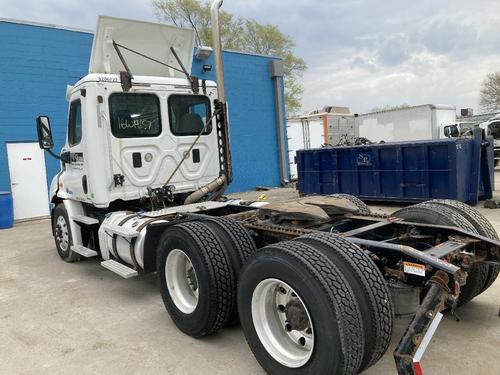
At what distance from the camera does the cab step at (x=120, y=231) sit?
16.8ft

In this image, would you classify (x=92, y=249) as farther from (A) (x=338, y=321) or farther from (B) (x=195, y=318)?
(A) (x=338, y=321)

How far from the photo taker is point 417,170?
443 inches

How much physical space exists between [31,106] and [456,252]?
13.0 m

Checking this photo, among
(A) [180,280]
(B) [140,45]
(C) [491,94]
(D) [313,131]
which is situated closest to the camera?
(A) [180,280]

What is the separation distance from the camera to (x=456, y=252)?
3305mm

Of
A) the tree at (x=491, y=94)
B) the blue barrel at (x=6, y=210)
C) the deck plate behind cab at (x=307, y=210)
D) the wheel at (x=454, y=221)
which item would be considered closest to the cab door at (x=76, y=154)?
the deck plate behind cab at (x=307, y=210)

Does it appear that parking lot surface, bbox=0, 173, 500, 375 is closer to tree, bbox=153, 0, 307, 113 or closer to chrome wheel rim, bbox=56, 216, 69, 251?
chrome wheel rim, bbox=56, 216, 69, 251

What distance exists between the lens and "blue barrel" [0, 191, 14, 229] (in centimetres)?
1171

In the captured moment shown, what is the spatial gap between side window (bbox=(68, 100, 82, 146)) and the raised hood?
562 mm

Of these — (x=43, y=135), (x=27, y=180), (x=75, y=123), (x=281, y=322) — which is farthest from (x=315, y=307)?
(x=27, y=180)

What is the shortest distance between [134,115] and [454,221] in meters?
4.24

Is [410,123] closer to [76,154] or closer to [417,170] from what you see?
[417,170]

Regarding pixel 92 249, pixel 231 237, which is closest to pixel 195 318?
pixel 231 237

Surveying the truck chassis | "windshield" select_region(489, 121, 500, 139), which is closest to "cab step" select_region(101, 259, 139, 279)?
the truck chassis
